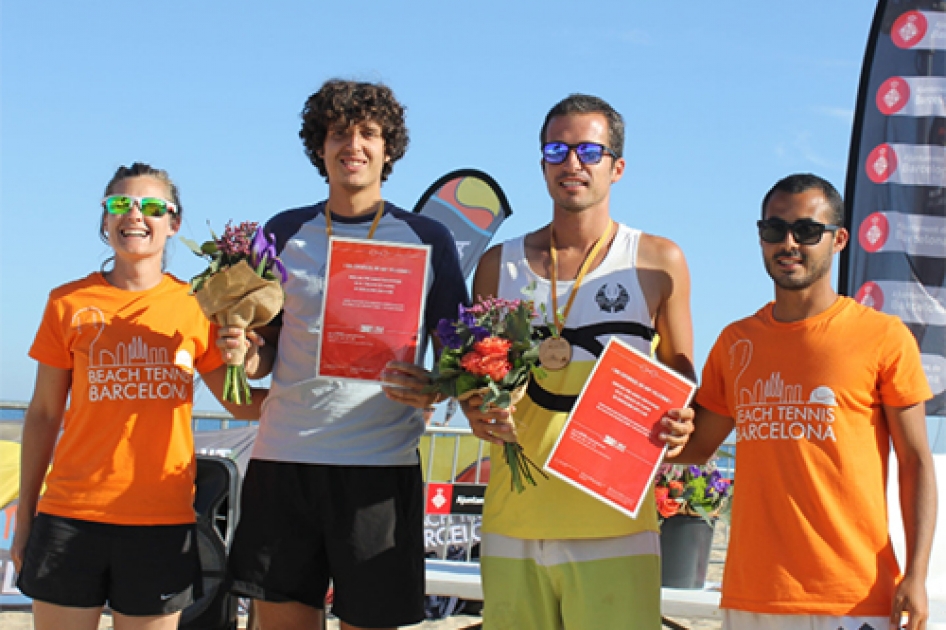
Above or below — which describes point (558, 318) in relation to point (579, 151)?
below

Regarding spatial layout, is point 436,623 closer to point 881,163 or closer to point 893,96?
point 881,163

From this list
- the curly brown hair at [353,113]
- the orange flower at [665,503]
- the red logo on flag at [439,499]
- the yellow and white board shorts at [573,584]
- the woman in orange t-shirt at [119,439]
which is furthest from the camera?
the red logo on flag at [439,499]

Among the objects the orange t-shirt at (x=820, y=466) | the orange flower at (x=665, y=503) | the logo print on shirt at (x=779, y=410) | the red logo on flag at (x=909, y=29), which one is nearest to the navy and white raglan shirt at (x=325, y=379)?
the logo print on shirt at (x=779, y=410)

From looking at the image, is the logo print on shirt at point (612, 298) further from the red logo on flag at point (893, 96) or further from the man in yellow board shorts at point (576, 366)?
the red logo on flag at point (893, 96)

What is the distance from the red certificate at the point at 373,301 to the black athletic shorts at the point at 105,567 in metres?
0.97

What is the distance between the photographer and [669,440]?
3.18m

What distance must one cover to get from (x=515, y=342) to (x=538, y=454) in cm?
53

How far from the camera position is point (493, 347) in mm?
2932

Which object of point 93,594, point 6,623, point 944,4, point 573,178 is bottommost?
point 6,623

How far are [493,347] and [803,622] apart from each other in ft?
4.41

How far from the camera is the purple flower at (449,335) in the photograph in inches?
120

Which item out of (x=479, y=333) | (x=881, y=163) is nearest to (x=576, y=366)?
(x=479, y=333)

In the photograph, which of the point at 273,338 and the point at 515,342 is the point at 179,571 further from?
the point at 515,342

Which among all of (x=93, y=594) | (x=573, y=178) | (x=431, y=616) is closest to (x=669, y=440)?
(x=573, y=178)
